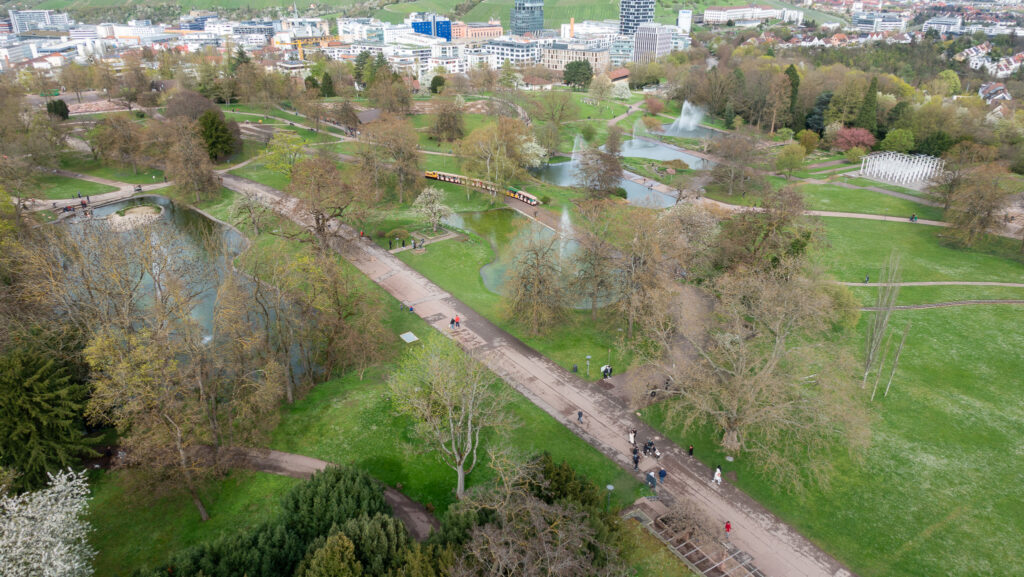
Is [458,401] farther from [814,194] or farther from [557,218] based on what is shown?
[814,194]

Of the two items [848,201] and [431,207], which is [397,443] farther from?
[848,201]

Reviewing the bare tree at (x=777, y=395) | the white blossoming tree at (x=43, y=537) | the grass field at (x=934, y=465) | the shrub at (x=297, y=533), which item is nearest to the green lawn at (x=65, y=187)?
the white blossoming tree at (x=43, y=537)

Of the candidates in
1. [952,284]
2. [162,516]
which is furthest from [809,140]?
[162,516]

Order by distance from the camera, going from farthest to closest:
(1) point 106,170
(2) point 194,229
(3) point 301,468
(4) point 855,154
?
(4) point 855,154
(1) point 106,170
(2) point 194,229
(3) point 301,468

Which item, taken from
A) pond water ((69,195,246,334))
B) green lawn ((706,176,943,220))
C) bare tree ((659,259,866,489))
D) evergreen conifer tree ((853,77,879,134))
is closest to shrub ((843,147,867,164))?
evergreen conifer tree ((853,77,879,134))

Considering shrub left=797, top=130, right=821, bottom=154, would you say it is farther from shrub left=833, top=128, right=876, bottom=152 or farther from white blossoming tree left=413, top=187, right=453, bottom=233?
white blossoming tree left=413, top=187, right=453, bottom=233
